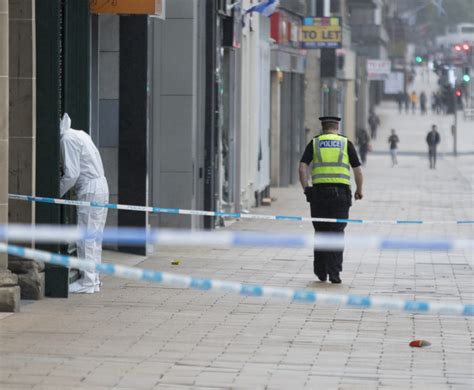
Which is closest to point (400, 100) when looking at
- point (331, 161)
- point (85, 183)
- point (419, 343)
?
point (331, 161)

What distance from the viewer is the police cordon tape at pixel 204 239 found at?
508 inches

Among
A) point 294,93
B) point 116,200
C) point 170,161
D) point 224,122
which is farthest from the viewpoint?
point 294,93

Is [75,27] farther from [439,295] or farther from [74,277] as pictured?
[439,295]

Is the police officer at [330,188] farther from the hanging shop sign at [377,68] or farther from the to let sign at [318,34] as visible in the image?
the hanging shop sign at [377,68]

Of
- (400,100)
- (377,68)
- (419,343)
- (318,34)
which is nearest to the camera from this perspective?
(419,343)

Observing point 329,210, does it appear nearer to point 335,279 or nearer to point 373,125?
point 335,279

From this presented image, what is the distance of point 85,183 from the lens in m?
13.8

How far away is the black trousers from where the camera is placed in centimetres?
1523

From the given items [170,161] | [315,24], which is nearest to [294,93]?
[315,24]

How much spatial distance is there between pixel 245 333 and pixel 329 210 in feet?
13.3

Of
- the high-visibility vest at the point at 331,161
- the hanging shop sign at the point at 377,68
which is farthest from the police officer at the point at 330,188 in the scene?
the hanging shop sign at the point at 377,68

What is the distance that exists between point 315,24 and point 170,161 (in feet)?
72.1

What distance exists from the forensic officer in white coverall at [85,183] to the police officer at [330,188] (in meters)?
2.43

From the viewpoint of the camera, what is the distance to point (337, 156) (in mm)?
15383
